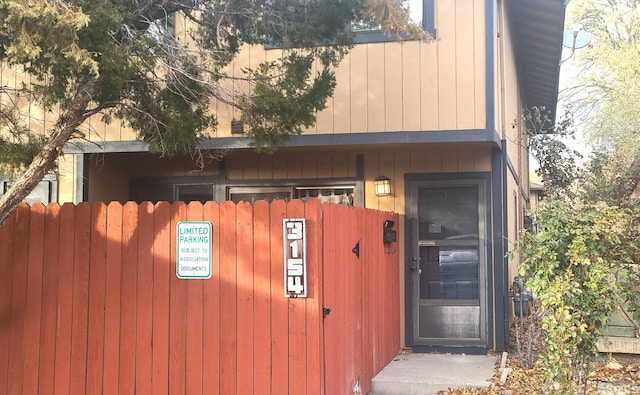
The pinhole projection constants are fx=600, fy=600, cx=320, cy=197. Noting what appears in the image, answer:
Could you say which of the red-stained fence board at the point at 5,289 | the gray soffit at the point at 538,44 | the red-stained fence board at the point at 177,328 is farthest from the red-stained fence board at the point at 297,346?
the gray soffit at the point at 538,44

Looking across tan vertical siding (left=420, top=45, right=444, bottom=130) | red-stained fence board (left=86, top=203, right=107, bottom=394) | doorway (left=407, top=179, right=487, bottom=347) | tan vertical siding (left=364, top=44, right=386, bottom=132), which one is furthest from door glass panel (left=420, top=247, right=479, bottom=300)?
red-stained fence board (left=86, top=203, right=107, bottom=394)

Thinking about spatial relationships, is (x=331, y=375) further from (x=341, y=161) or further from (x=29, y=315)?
(x=341, y=161)

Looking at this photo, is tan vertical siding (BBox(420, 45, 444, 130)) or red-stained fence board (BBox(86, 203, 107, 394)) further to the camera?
tan vertical siding (BBox(420, 45, 444, 130))

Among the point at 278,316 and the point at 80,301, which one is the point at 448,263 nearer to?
the point at 278,316

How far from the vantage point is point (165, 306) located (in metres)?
4.89

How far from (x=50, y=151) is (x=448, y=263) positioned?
5.20 meters

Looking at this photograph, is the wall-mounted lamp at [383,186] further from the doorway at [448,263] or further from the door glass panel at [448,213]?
the door glass panel at [448,213]

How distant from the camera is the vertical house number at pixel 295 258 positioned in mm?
4559

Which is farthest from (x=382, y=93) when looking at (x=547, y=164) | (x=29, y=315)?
(x=547, y=164)

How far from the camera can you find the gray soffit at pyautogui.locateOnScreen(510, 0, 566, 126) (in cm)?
932

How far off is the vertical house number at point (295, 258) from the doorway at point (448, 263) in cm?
375

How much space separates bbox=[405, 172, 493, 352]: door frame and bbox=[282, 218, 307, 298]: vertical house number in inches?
147

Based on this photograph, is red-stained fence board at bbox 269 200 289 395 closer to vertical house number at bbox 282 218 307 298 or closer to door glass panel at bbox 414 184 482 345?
vertical house number at bbox 282 218 307 298

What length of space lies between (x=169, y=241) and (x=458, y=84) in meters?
4.14
